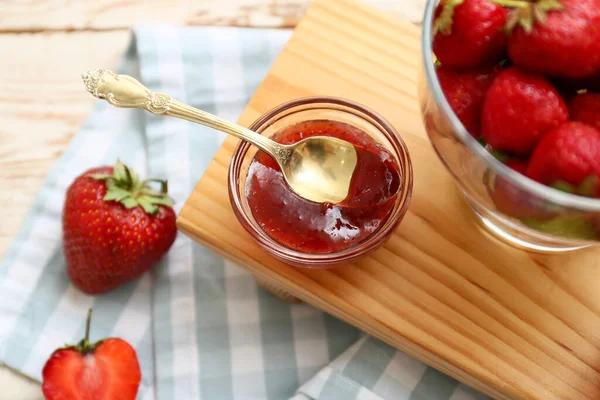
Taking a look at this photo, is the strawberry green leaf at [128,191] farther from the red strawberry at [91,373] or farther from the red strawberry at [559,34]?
the red strawberry at [559,34]

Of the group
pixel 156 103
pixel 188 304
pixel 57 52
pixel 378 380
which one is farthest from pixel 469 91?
pixel 57 52

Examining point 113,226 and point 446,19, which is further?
point 113,226

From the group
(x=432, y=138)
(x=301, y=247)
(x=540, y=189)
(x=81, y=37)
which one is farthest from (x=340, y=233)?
(x=81, y=37)

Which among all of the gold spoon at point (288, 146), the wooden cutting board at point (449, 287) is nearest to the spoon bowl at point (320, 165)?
the gold spoon at point (288, 146)

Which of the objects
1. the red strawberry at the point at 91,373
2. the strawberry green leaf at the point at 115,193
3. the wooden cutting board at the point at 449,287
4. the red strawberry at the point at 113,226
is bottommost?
the red strawberry at the point at 91,373

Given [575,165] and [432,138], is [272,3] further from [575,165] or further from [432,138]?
[575,165]

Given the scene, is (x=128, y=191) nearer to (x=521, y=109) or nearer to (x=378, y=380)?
(x=378, y=380)
